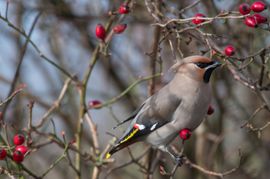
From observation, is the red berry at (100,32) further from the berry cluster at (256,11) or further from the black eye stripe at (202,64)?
the berry cluster at (256,11)

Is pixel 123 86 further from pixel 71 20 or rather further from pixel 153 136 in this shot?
pixel 153 136

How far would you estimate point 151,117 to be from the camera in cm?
338

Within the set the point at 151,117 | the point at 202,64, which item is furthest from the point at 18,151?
the point at 202,64

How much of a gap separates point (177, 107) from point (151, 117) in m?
0.18

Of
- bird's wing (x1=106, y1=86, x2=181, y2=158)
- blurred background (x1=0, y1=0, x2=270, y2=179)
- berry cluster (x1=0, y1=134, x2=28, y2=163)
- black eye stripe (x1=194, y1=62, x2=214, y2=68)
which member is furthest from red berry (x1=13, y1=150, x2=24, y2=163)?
blurred background (x1=0, y1=0, x2=270, y2=179)

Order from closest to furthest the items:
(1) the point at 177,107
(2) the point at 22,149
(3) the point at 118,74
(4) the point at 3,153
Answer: (4) the point at 3,153 → (2) the point at 22,149 → (1) the point at 177,107 → (3) the point at 118,74

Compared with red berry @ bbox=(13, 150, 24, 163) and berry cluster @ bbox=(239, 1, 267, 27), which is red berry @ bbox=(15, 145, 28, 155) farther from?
berry cluster @ bbox=(239, 1, 267, 27)

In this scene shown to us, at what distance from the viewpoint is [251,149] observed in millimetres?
5398

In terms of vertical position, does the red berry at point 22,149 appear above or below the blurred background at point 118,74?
above

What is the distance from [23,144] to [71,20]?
2.33 m

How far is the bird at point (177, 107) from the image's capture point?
319 centimetres

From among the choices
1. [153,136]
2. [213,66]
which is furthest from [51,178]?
[213,66]

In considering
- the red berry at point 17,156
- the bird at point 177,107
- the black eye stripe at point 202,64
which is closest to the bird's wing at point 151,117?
the bird at point 177,107

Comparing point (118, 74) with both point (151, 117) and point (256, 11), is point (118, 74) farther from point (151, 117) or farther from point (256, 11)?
point (256, 11)
